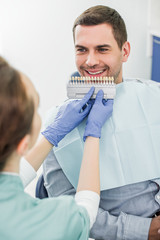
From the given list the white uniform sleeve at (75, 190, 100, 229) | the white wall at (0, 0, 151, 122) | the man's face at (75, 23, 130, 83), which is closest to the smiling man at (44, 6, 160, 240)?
the man's face at (75, 23, 130, 83)

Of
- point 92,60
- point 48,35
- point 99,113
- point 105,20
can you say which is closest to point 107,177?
point 99,113

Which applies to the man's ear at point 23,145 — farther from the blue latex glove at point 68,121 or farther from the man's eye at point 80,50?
the man's eye at point 80,50

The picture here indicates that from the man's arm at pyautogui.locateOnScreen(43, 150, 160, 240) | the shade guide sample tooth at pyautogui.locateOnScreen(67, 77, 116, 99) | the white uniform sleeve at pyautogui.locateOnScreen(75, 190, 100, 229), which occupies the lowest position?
the man's arm at pyautogui.locateOnScreen(43, 150, 160, 240)

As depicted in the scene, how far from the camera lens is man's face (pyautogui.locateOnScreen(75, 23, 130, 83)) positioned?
129 centimetres

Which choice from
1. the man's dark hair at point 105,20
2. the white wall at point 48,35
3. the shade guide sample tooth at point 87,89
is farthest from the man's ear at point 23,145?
the white wall at point 48,35

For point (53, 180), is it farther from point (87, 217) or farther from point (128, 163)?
point (87, 217)

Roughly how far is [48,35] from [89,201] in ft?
8.00

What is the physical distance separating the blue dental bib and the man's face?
0.15 m

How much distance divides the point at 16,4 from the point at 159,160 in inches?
92.7

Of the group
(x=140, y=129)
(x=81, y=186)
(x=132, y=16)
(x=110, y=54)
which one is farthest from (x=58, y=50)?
(x=81, y=186)

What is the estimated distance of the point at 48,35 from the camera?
296 cm

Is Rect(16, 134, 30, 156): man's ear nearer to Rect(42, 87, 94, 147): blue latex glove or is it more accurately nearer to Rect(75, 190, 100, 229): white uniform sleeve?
Rect(75, 190, 100, 229): white uniform sleeve

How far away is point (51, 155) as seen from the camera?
129 cm

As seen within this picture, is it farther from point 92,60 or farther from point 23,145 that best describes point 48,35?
point 23,145
